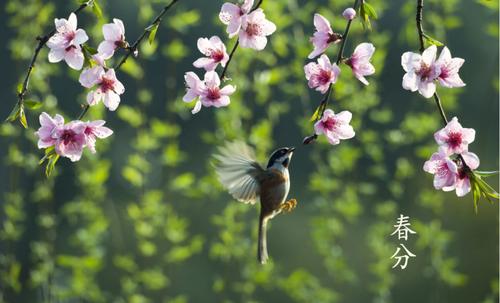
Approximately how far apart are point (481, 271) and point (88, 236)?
1746 millimetres

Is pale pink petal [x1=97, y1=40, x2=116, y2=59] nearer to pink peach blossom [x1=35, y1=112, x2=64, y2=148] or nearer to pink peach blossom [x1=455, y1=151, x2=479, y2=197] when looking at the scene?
pink peach blossom [x1=35, y1=112, x2=64, y2=148]

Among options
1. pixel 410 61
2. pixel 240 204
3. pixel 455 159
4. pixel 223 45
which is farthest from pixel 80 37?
pixel 240 204

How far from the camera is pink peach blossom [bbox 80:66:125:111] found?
127cm

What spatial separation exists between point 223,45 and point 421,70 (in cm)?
33

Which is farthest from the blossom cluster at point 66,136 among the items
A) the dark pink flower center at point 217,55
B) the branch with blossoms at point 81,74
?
the dark pink flower center at point 217,55

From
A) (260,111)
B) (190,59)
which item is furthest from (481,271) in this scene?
(190,59)

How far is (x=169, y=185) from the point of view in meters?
3.17

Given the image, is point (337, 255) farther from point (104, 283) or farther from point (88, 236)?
point (104, 283)

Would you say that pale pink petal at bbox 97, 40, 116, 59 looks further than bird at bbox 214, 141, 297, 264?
No

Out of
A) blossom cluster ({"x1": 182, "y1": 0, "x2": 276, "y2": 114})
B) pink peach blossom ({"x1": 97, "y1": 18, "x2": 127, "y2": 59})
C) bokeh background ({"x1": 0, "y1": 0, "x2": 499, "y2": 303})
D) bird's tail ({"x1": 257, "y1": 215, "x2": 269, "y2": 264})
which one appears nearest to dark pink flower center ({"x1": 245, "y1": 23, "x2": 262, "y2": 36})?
blossom cluster ({"x1": 182, "y1": 0, "x2": 276, "y2": 114})

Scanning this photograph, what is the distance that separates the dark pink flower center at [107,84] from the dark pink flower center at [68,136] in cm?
10

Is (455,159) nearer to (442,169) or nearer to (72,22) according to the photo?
(442,169)

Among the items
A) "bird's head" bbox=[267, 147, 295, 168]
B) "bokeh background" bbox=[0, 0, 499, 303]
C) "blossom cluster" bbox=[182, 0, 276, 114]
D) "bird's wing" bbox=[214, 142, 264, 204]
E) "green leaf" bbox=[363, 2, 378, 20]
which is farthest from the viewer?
"bokeh background" bbox=[0, 0, 499, 303]

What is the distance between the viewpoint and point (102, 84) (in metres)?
1.33
